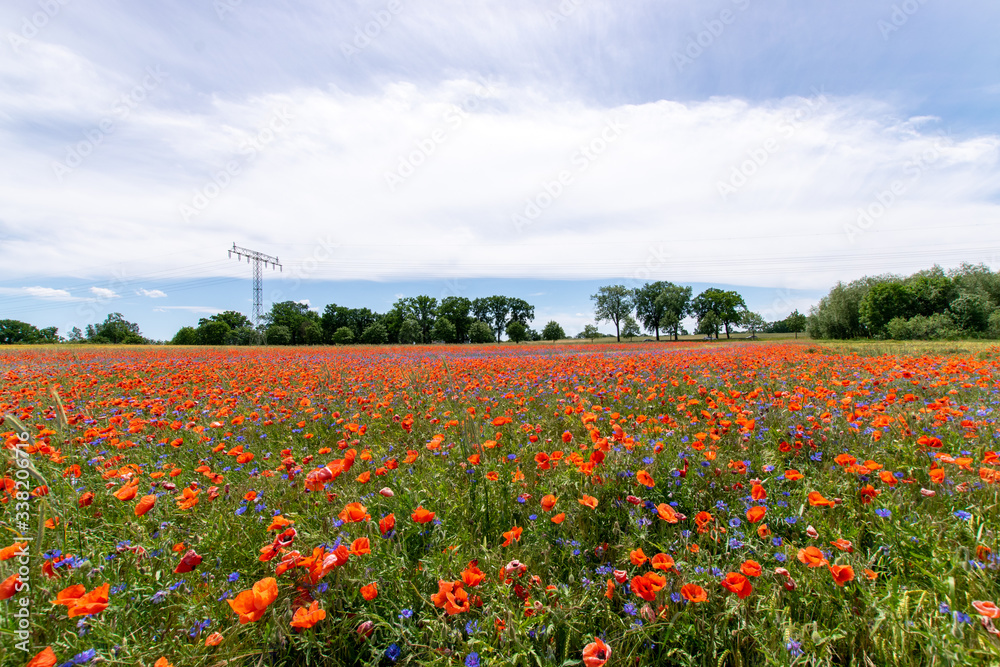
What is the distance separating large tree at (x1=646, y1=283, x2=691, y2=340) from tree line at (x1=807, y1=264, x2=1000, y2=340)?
32635 mm

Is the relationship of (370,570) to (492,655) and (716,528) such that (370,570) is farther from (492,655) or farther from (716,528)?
(716,528)

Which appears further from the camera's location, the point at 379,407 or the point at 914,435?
the point at 379,407

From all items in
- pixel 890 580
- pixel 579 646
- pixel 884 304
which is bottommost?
pixel 579 646

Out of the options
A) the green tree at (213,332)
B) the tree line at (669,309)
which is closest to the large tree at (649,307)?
the tree line at (669,309)

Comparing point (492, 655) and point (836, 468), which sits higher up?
point (836, 468)

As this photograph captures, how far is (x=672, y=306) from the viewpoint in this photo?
87.7m

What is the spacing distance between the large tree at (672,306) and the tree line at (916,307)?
32635mm

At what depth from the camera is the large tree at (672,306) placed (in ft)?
279

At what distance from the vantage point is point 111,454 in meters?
3.44

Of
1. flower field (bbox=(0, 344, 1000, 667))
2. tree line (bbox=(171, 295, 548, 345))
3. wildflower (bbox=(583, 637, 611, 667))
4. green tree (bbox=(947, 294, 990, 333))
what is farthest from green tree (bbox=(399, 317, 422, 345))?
wildflower (bbox=(583, 637, 611, 667))

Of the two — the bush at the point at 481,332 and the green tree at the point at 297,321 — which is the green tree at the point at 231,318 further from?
the bush at the point at 481,332

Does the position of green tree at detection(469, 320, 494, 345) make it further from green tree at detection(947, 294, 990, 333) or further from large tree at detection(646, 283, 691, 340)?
green tree at detection(947, 294, 990, 333)

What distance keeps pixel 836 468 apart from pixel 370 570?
311cm

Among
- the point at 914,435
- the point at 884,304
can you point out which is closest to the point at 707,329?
the point at 884,304
